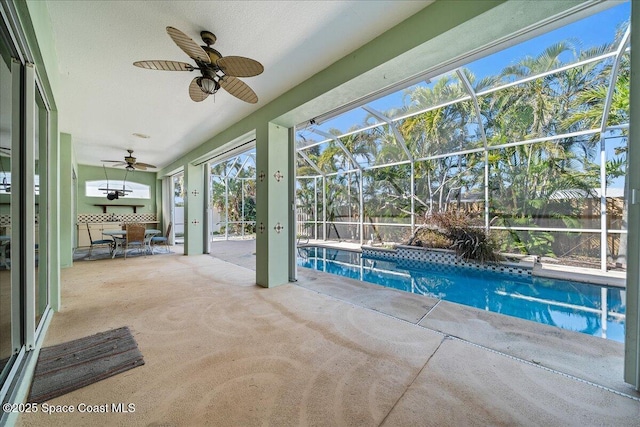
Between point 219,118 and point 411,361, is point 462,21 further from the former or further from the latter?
point 219,118

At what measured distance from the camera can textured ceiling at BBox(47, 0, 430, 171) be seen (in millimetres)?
1962

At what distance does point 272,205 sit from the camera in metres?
3.66

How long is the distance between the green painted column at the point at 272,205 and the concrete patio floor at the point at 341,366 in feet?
2.38

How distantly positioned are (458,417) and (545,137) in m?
5.79

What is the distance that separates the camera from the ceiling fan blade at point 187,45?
5.50 ft

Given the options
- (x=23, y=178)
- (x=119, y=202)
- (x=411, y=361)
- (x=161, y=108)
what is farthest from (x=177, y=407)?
(x=119, y=202)

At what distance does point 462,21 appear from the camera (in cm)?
178

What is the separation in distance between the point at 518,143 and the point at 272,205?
5.13m

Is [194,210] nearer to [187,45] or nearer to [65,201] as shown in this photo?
[65,201]

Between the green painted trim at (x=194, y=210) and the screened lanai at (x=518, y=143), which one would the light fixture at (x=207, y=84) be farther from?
the green painted trim at (x=194, y=210)

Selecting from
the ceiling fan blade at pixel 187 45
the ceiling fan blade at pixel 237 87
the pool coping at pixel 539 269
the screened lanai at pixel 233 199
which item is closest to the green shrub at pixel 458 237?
the pool coping at pixel 539 269

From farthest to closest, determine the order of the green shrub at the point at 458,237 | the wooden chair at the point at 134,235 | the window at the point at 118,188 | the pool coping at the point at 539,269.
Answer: the window at the point at 118,188, the wooden chair at the point at 134,235, the green shrub at the point at 458,237, the pool coping at the point at 539,269

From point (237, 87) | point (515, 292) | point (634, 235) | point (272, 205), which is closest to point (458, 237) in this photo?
point (515, 292)

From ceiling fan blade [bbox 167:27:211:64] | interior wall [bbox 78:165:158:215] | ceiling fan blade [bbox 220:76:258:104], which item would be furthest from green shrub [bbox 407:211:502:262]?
interior wall [bbox 78:165:158:215]
